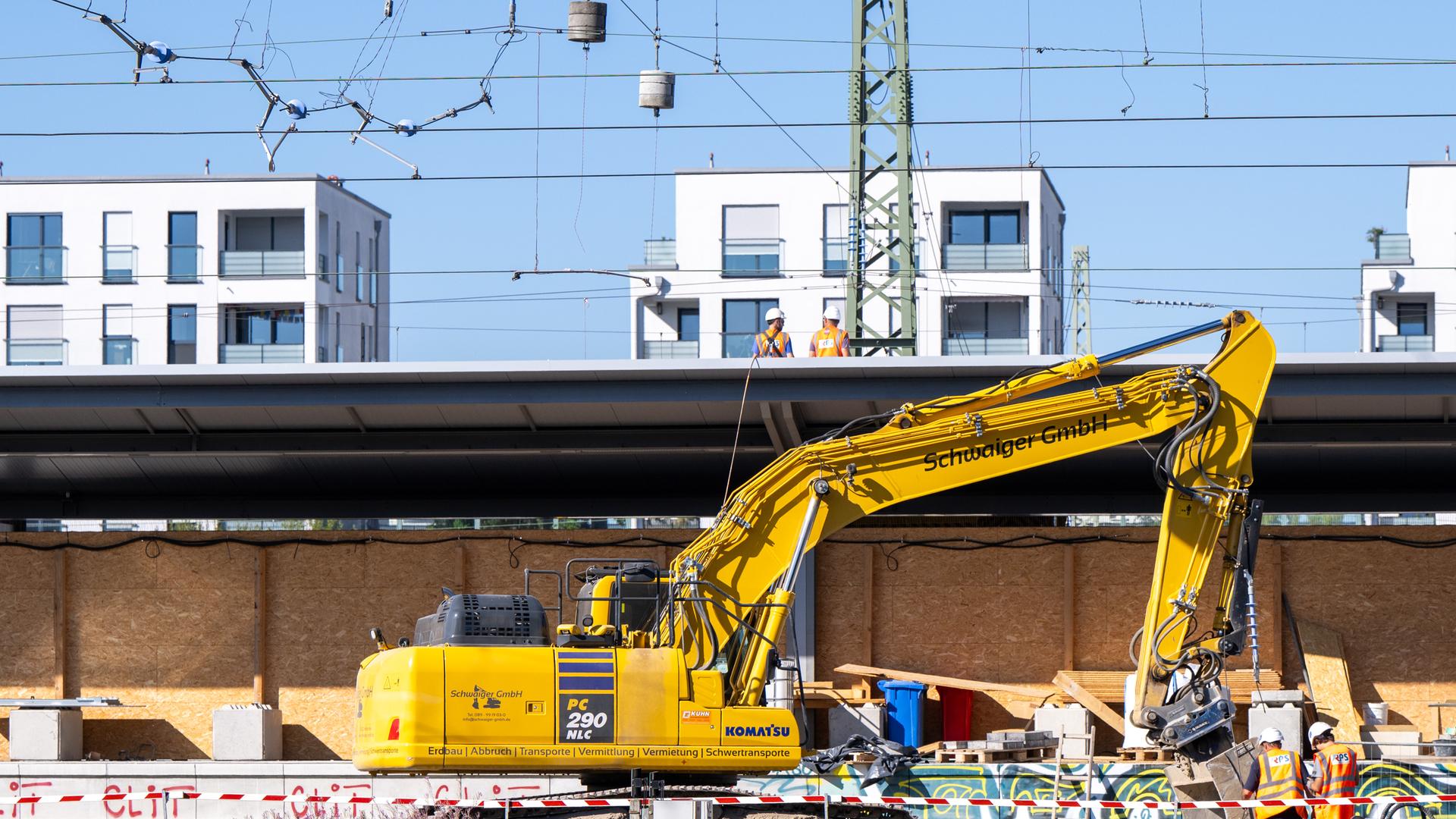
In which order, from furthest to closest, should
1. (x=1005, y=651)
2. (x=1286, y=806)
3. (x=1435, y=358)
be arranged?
(x=1005, y=651) → (x=1435, y=358) → (x=1286, y=806)

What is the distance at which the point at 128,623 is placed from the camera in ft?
74.1

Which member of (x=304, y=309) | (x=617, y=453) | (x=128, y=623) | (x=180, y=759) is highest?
(x=304, y=309)

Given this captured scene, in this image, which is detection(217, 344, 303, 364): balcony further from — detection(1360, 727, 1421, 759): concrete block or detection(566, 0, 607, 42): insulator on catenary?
detection(1360, 727, 1421, 759): concrete block

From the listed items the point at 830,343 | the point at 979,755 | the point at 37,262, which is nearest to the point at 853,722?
the point at 979,755

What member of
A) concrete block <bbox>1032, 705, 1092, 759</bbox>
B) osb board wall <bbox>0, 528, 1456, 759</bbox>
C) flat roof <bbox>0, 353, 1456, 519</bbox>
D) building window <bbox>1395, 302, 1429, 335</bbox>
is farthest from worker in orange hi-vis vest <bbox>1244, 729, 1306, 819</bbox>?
building window <bbox>1395, 302, 1429, 335</bbox>

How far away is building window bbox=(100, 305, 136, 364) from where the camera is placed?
64875 mm

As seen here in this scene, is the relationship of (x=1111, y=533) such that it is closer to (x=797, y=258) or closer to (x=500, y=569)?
(x=500, y=569)

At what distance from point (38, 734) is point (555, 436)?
692cm

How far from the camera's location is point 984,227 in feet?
206

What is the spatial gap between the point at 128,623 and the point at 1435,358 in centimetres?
1564

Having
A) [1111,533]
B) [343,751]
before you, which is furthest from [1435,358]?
[343,751]

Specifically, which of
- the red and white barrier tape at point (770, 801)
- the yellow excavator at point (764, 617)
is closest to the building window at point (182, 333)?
the red and white barrier tape at point (770, 801)

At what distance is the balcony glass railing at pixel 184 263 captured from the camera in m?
64.2

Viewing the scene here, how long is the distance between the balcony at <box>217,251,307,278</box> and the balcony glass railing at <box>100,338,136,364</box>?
4.59 m
